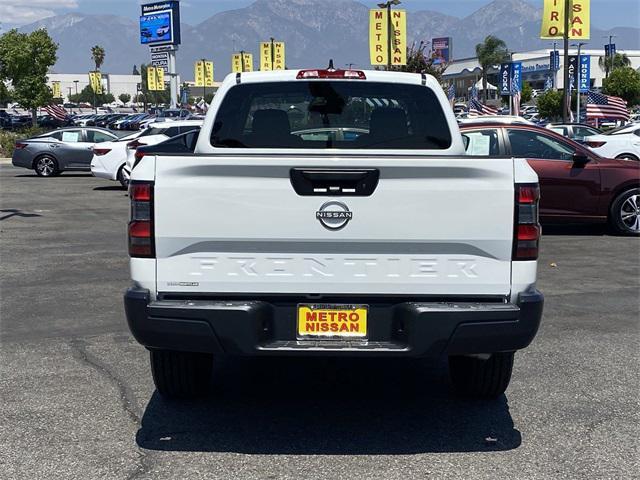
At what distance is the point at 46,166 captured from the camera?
26.6 m

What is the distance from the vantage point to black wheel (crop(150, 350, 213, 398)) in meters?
5.20

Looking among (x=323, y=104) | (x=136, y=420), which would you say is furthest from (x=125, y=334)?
(x=323, y=104)

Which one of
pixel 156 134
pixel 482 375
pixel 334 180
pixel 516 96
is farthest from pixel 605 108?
pixel 334 180

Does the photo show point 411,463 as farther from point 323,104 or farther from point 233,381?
point 323,104

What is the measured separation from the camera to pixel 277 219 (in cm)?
437

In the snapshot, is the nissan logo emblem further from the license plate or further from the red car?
the red car

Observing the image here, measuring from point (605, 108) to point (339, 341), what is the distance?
1276 inches

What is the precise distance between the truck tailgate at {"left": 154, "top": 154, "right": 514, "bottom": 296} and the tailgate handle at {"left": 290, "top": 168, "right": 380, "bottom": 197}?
2cm

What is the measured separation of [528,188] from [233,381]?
253 centimetres

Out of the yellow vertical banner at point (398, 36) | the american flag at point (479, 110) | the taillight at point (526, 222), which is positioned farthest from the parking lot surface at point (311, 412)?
the yellow vertical banner at point (398, 36)

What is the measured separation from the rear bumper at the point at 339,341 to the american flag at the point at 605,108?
31618 mm

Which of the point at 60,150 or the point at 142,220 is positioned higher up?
the point at 142,220

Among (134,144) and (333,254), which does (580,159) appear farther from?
(134,144)

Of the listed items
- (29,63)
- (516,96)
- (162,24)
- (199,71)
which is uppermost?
(162,24)
